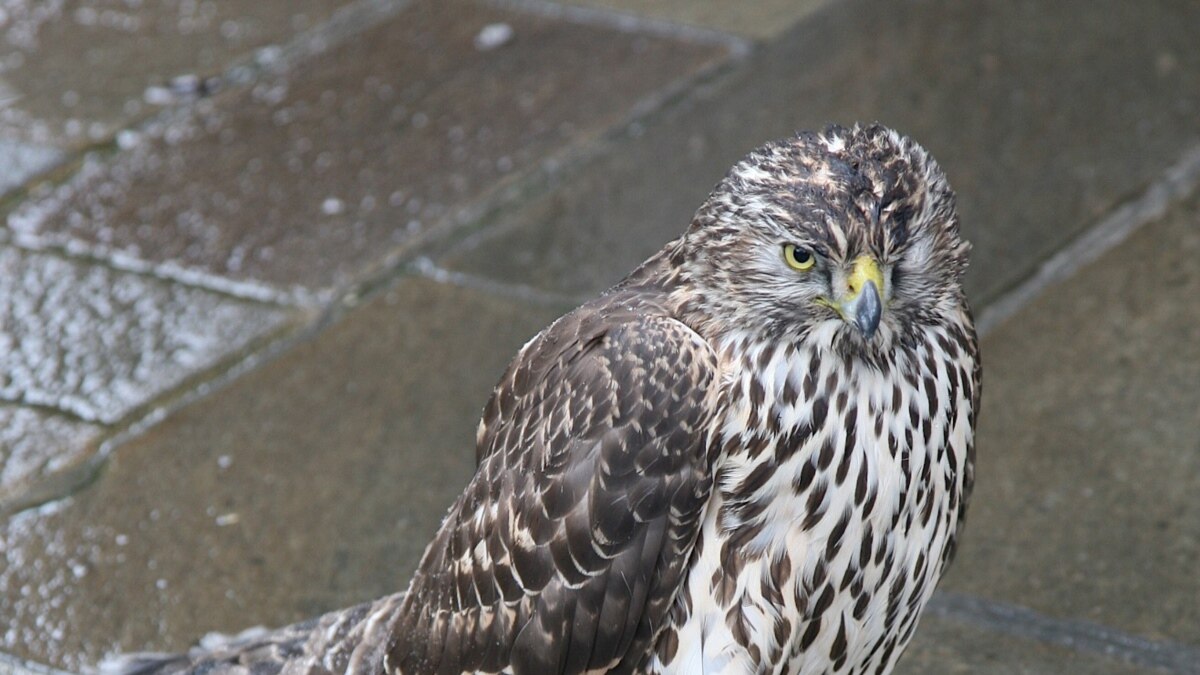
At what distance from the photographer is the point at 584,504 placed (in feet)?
9.47

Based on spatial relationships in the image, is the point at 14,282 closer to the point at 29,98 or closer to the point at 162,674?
the point at 29,98

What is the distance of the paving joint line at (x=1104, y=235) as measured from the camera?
16.5ft

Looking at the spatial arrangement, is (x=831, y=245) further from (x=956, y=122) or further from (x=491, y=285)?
(x=956, y=122)

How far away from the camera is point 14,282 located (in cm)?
543

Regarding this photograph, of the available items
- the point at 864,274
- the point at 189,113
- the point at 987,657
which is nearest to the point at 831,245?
the point at 864,274

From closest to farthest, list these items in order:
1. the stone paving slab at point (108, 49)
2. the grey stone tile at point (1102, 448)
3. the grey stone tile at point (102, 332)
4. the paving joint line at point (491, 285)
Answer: the grey stone tile at point (1102, 448), the grey stone tile at point (102, 332), the paving joint line at point (491, 285), the stone paving slab at point (108, 49)

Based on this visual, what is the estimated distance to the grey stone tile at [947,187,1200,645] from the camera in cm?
406

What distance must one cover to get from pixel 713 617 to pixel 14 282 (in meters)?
3.29

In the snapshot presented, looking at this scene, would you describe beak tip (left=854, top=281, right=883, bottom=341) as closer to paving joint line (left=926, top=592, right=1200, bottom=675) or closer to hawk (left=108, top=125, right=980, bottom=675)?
hawk (left=108, top=125, right=980, bottom=675)

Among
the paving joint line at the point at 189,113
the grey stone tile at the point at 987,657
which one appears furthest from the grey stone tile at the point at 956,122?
the grey stone tile at the point at 987,657

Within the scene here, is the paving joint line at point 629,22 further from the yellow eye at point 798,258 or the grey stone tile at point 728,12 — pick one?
the yellow eye at point 798,258

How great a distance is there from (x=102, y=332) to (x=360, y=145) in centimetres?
130

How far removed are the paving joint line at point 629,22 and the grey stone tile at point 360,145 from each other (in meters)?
0.06

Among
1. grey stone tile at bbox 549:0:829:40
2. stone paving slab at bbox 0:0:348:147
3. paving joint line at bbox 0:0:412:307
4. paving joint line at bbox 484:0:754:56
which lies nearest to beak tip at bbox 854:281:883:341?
paving joint line at bbox 0:0:412:307
